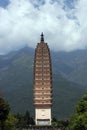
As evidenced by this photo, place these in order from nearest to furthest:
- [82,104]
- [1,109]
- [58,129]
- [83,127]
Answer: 1. [1,109]
2. [83,127]
3. [82,104]
4. [58,129]

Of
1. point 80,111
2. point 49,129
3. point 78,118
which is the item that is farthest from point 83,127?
point 49,129

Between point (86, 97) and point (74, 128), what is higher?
point (86, 97)

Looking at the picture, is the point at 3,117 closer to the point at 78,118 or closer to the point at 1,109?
the point at 1,109

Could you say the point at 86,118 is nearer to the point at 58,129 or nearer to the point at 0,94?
the point at 0,94

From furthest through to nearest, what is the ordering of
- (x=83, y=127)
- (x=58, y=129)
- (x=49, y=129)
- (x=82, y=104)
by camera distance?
1. (x=49, y=129)
2. (x=58, y=129)
3. (x=82, y=104)
4. (x=83, y=127)

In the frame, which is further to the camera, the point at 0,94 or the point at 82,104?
the point at 82,104

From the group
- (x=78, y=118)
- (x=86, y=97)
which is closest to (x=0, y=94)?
(x=78, y=118)

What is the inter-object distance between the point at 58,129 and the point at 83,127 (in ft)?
326

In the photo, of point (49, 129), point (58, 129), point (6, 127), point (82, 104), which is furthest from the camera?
point (49, 129)

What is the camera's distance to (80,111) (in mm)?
94188

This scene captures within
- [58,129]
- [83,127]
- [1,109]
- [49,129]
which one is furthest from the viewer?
[49,129]

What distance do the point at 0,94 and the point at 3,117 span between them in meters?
3.68

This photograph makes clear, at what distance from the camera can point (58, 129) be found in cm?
18562

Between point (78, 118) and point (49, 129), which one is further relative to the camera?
point (49, 129)
